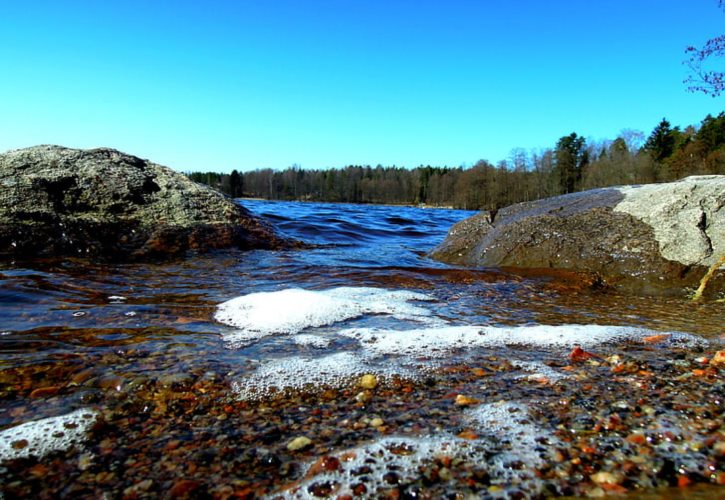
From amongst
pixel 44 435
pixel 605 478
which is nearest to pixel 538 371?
pixel 605 478

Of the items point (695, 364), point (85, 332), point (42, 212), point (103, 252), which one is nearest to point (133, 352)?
point (85, 332)

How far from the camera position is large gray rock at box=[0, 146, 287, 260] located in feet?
16.6

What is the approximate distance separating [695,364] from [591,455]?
4.27 ft

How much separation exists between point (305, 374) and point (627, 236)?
455 cm

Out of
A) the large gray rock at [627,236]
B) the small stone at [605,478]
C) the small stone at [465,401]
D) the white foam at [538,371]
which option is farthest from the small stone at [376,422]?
the large gray rock at [627,236]

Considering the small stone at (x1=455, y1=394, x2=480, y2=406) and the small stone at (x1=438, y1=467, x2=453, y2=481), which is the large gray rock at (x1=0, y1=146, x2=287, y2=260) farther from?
the small stone at (x1=438, y1=467, x2=453, y2=481)

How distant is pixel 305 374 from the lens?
6.84 feet

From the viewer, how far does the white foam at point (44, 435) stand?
138cm

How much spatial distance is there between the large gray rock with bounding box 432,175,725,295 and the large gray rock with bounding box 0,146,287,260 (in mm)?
3871

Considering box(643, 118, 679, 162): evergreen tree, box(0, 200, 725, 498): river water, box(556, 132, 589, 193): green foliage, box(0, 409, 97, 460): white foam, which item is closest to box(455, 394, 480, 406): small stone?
box(0, 200, 725, 498): river water

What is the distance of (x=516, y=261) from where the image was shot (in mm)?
5379

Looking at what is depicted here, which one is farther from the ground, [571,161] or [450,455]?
[571,161]

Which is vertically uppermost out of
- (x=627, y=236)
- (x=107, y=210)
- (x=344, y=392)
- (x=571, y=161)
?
(x=571, y=161)

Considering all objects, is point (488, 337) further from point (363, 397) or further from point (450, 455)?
point (450, 455)
